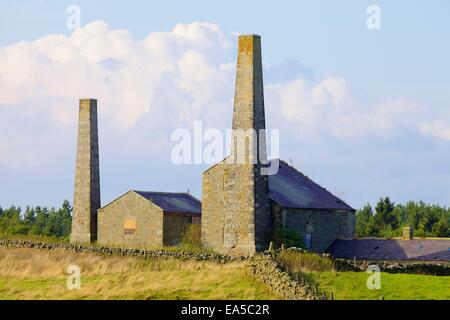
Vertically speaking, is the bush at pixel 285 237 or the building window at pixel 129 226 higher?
the building window at pixel 129 226

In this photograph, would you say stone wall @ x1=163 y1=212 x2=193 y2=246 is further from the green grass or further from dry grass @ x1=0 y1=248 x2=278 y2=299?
the green grass

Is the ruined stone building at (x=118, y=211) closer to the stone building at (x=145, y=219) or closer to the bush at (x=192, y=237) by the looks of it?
the stone building at (x=145, y=219)

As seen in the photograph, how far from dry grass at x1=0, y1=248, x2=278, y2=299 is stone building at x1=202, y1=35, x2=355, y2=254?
8298mm

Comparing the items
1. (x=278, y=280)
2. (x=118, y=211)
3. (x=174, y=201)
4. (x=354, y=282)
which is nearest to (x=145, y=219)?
(x=118, y=211)

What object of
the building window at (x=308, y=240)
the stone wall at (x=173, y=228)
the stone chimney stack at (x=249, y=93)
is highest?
the stone chimney stack at (x=249, y=93)

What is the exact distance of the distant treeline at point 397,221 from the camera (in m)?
90.9

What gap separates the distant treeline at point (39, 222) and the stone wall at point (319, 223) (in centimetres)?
2509

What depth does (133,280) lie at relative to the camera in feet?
119

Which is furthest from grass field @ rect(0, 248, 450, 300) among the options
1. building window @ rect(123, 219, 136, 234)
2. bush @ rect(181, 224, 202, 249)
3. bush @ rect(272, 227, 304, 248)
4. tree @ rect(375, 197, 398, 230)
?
tree @ rect(375, 197, 398, 230)

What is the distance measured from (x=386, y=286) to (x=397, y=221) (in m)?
71.6

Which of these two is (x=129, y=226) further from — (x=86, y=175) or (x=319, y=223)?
(x=319, y=223)

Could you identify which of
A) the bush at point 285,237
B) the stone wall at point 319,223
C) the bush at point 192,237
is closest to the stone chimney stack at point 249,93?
the bush at point 285,237

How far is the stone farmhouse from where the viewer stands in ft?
173

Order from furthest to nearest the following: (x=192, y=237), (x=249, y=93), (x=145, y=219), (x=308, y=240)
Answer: (x=145, y=219) → (x=308, y=240) → (x=192, y=237) → (x=249, y=93)
